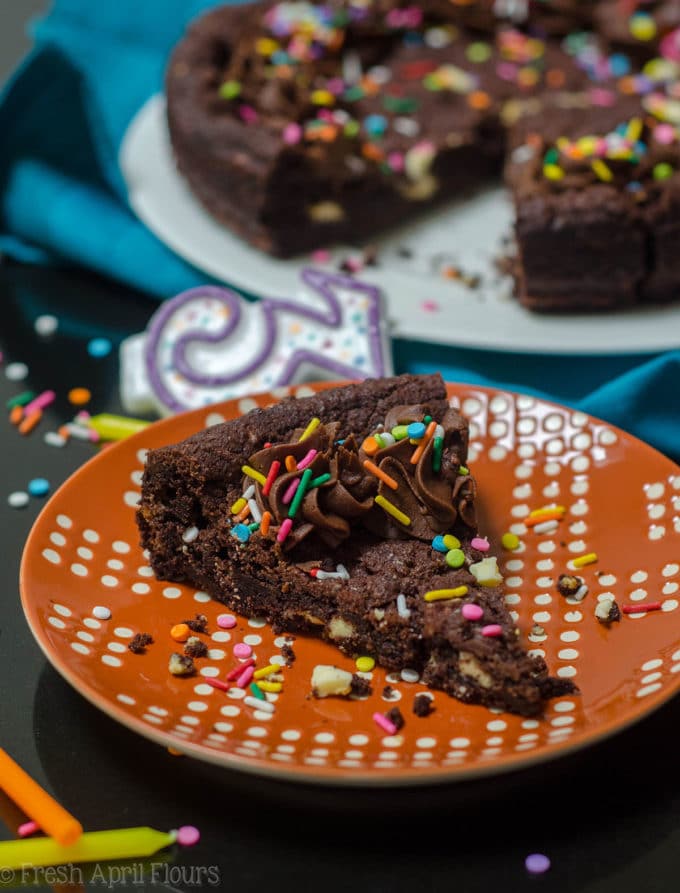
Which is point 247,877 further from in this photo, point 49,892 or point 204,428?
point 204,428

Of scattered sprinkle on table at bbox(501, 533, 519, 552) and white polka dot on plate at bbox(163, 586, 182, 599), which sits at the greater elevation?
white polka dot on plate at bbox(163, 586, 182, 599)

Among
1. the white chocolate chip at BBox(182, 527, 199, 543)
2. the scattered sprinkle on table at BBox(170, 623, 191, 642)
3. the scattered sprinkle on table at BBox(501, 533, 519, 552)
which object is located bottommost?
the scattered sprinkle on table at BBox(501, 533, 519, 552)

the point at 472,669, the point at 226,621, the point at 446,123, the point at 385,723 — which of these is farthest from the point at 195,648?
the point at 446,123

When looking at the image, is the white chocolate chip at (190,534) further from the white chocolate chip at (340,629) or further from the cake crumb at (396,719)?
the cake crumb at (396,719)

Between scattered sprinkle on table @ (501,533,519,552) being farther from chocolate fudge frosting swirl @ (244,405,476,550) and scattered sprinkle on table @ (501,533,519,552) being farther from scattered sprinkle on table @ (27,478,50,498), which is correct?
scattered sprinkle on table @ (27,478,50,498)

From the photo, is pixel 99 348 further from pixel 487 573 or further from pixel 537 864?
pixel 537 864

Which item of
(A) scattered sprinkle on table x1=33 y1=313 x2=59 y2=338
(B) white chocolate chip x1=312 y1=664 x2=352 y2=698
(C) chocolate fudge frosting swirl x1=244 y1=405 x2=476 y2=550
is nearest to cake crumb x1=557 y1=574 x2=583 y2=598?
(C) chocolate fudge frosting swirl x1=244 y1=405 x2=476 y2=550

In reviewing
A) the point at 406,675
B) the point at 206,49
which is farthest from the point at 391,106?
the point at 406,675
